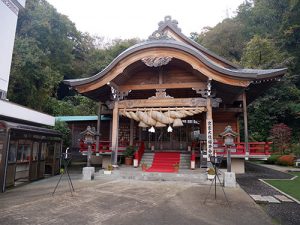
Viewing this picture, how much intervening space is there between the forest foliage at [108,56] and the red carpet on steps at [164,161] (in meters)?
13.4

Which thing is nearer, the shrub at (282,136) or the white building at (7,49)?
the white building at (7,49)

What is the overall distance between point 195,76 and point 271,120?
1665 cm

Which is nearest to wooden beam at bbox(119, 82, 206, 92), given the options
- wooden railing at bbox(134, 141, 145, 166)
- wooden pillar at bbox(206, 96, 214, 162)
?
wooden pillar at bbox(206, 96, 214, 162)

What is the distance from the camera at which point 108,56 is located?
35.0 m

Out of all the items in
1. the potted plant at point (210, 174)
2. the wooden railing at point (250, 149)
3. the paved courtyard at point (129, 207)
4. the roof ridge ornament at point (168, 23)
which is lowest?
the paved courtyard at point (129, 207)

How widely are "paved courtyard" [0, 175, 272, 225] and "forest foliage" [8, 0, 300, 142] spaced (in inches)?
580

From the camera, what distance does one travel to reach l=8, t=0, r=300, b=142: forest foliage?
20.9m

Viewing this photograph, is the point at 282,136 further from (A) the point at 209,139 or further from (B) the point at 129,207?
(B) the point at 129,207

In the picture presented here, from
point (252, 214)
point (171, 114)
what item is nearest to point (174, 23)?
point (171, 114)

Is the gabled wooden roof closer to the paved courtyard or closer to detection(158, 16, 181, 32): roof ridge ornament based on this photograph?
detection(158, 16, 181, 32): roof ridge ornament

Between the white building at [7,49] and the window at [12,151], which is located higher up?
the white building at [7,49]

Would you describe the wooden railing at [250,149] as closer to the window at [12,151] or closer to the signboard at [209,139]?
the signboard at [209,139]

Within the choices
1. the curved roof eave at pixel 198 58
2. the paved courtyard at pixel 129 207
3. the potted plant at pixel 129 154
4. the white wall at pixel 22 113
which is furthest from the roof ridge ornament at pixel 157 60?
the white wall at pixel 22 113

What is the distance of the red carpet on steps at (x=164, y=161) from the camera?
1230cm
